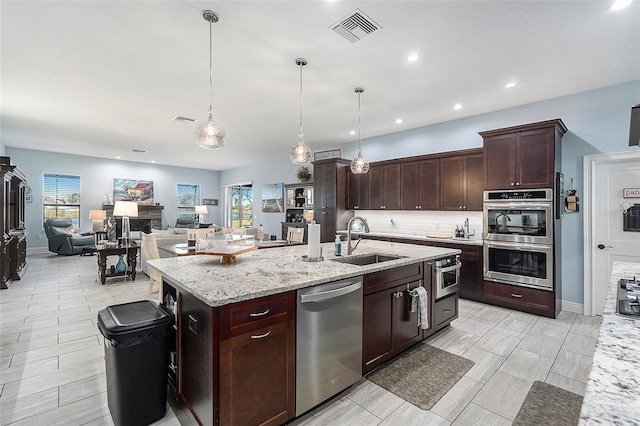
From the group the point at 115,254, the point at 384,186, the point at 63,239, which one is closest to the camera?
the point at 115,254

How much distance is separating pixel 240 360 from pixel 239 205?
35.4ft

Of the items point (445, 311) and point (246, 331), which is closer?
point (246, 331)

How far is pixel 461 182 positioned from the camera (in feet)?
16.3

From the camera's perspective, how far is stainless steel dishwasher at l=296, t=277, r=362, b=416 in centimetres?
188

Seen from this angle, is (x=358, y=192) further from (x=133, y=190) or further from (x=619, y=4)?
(x=133, y=190)

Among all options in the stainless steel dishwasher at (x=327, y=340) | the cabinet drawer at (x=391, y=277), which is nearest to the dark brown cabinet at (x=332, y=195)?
the cabinet drawer at (x=391, y=277)

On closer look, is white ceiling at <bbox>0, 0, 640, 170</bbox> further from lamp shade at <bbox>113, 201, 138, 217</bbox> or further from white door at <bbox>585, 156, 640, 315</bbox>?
lamp shade at <bbox>113, 201, 138, 217</bbox>

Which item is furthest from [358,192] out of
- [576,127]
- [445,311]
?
[576,127]

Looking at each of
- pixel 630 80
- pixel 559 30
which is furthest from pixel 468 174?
pixel 559 30

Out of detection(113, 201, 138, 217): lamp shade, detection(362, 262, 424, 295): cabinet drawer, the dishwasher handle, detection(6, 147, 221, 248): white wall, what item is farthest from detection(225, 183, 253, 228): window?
the dishwasher handle

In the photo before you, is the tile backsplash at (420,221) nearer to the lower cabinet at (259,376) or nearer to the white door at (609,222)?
the white door at (609,222)

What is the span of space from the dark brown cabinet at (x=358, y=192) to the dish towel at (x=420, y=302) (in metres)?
3.73

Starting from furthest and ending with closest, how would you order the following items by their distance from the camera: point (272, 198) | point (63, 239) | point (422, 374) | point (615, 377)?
point (272, 198)
point (63, 239)
point (422, 374)
point (615, 377)

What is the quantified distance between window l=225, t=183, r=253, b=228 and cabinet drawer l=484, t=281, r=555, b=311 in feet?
28.1
